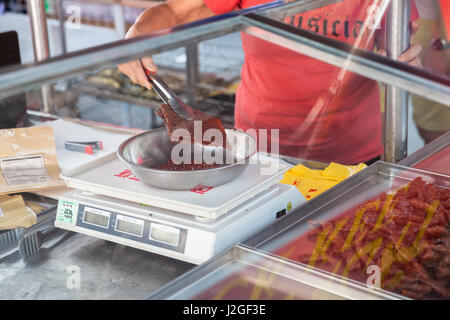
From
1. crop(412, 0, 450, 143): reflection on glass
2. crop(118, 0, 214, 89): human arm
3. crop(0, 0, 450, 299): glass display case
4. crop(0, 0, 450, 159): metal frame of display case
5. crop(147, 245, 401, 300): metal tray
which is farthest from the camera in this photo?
crop(412, 0, 450, 143): reflection on glass

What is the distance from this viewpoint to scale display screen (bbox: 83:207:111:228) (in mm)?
1216

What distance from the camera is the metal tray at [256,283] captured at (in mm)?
999

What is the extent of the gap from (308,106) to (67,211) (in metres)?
1.05

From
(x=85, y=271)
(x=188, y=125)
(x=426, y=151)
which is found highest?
(x=188, y=125)

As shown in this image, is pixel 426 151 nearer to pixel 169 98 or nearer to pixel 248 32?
pixel 169 98

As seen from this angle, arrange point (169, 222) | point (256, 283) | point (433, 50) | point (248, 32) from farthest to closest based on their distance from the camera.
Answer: point (433, 50)
point (169, 222)
point (256, 283)
point (248, 32)

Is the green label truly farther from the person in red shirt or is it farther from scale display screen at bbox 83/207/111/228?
the person in red shirt

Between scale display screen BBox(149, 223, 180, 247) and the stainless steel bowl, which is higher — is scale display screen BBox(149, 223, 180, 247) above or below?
below

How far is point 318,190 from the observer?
1471 mm

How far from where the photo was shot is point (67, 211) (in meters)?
1.27

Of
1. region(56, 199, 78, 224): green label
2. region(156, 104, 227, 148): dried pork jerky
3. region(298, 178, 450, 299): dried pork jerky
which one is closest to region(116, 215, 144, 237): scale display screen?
region(56, 199, 78, 224): green label

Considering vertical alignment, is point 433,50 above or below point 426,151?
above

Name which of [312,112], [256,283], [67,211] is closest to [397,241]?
[256,283]
